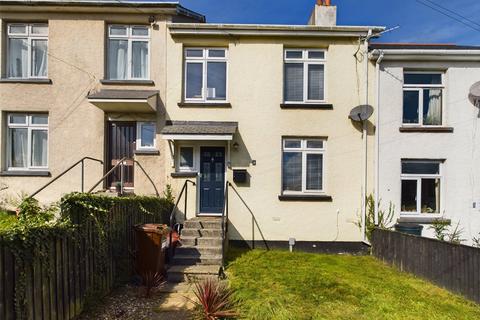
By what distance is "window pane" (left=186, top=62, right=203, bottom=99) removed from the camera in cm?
990

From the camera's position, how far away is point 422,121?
9711 mm

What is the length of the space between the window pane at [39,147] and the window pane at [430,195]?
12.5 meters

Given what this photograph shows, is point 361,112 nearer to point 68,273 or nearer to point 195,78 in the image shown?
point 195,78

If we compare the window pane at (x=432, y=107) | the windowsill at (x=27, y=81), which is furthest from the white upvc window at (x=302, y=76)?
the windowsill at (x=27, y=81)

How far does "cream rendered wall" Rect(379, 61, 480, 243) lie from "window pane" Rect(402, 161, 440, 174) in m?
0.24

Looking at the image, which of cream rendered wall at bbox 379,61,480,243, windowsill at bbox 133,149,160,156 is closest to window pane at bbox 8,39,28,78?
windowsill at bbox 133,149,160,156

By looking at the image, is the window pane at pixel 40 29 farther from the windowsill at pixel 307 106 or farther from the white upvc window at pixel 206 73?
the windowsill at pixel 307 106

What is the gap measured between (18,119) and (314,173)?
9.97 metres

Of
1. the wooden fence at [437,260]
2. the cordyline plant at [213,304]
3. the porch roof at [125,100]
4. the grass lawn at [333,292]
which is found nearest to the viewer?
the cordyline plant at [213,304]

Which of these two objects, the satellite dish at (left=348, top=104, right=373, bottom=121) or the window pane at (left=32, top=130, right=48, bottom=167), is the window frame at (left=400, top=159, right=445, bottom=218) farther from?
the window pane at (left=32, top=130, right=48, bottom=167)

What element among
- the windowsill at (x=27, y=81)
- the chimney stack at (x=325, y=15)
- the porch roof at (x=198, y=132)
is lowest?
the porch roof at (x=198, y=132)

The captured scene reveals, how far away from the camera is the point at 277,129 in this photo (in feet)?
31.6

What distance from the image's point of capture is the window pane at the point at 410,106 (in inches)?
385

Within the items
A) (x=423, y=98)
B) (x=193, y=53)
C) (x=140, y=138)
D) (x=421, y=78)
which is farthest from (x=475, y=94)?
(x=140, y=138)
